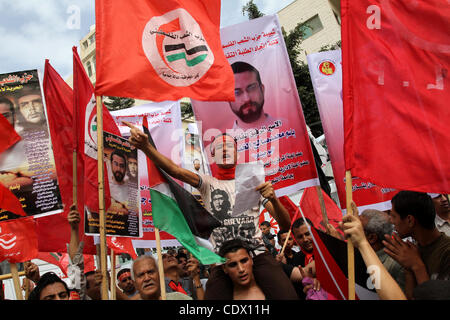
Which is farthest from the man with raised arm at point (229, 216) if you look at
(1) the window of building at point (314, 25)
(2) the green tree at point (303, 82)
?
(1) the window of building at point (314, 25)

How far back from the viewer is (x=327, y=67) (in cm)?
580

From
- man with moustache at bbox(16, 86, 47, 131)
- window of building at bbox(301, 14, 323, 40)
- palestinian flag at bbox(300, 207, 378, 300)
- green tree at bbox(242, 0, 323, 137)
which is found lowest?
palestinian flag at bbox(300, 207, 378, 300)

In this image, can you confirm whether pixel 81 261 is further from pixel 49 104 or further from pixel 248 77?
pixel 248 77

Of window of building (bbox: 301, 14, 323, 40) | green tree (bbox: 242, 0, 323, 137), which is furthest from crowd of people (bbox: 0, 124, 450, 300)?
window of building (bbox: 301, 14, 323, 40)

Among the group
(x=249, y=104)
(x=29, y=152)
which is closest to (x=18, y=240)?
(x=29, y=152)

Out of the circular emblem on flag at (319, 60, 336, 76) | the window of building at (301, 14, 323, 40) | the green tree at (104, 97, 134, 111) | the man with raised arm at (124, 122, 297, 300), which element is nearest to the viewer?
the man with raised arm at (124, 122, 297, 300)

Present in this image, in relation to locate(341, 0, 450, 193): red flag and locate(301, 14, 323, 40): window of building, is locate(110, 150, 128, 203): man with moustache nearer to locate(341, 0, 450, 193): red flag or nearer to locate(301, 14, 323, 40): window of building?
locate(341, 0, 450, 193): red flag

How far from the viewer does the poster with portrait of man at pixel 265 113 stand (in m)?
4.98

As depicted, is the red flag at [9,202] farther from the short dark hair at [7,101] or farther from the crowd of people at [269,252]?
the short dark hair at [7,101]

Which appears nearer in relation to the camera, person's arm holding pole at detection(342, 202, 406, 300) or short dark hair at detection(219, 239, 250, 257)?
person's arm holding pole at detection(342, 202, 406, 300)

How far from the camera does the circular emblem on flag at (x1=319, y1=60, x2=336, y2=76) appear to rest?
19.0 ft

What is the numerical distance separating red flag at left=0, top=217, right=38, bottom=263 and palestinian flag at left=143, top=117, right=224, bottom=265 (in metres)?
1.98

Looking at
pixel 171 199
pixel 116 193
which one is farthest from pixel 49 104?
pixel 171 199

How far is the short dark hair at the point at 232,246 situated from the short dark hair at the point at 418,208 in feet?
3.80
